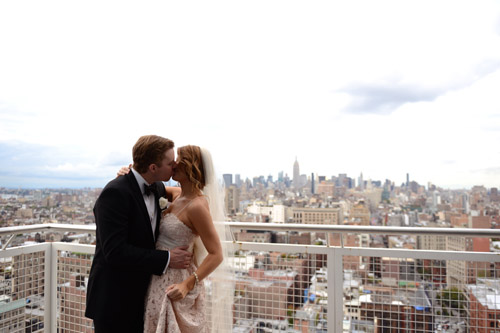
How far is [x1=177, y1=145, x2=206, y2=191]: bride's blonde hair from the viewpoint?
1969mm

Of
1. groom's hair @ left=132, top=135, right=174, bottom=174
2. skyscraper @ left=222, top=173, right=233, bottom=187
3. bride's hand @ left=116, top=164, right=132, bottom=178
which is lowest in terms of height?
skyscraper @ left=222, top=173, right=233, bottom=187

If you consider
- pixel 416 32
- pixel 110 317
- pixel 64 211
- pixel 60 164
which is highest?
pixel 416 32

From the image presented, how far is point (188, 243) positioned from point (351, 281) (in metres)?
1.33

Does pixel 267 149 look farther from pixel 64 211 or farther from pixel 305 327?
pixel 305 327

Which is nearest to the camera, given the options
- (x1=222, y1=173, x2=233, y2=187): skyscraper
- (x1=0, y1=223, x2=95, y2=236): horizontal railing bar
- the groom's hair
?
the groom's hair

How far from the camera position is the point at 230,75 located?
1381 centimetres

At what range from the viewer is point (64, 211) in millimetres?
4641

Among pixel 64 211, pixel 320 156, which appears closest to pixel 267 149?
pixel 320 156

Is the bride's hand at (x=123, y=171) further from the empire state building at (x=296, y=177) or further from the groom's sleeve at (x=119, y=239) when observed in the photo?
the empire state building at (x=296, y=177)

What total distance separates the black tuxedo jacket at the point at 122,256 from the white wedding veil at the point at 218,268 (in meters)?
0.37

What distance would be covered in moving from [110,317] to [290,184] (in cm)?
1251

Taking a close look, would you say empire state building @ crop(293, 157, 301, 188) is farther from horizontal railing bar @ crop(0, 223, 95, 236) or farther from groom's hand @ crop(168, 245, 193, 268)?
groom's hand @ crop(168, 245, 193, 268)

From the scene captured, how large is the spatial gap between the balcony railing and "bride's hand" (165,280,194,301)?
0.52 metres

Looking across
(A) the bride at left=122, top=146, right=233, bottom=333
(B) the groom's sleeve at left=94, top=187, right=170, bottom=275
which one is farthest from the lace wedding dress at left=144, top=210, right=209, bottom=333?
(B) the groom's sleeve at left=94, top=187, right=170, bottom=275
